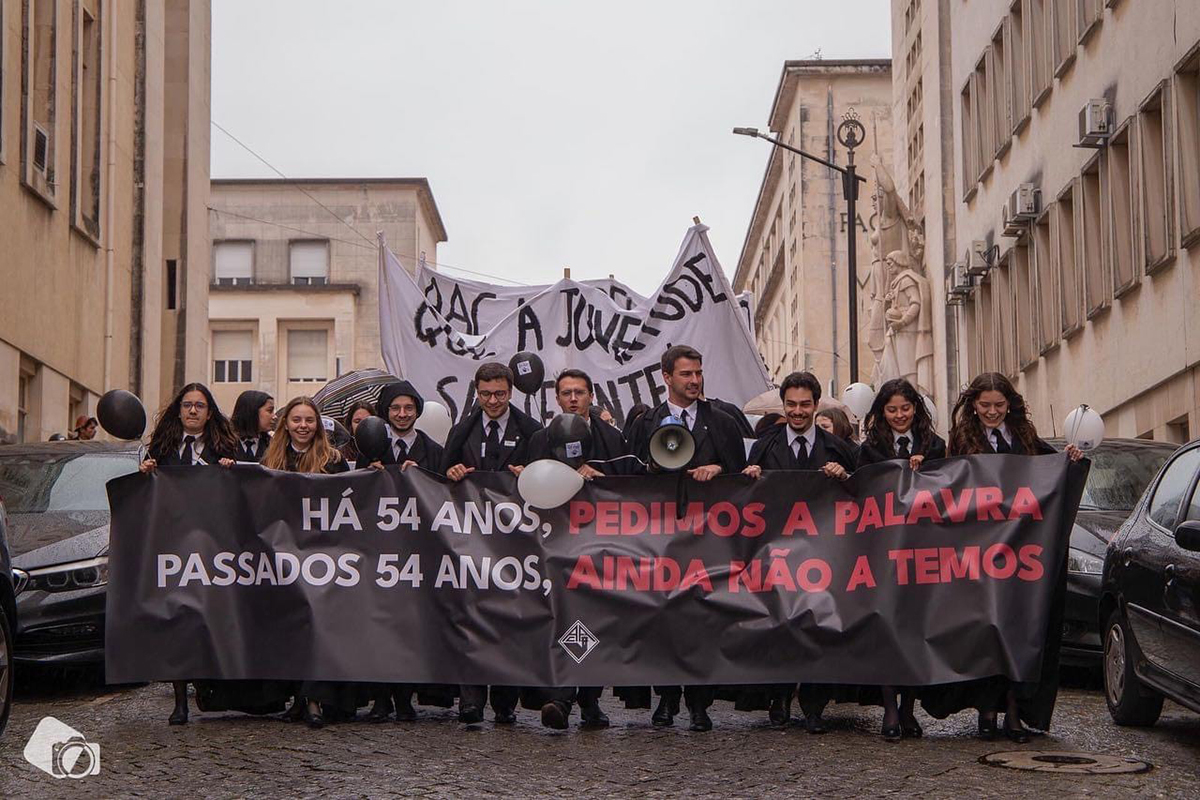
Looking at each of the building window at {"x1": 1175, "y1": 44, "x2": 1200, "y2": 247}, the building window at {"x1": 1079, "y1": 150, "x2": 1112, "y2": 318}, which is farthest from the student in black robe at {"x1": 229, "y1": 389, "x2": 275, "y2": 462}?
the building window at {"x1": 1079, "y1": 150, "x2": 1112, "y2": 318}

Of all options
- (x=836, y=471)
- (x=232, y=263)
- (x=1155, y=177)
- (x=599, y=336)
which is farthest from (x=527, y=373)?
(x=232, y=263)

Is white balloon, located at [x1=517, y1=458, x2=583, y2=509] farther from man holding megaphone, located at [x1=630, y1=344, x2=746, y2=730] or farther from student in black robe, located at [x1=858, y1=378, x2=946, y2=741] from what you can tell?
student in black robe, located at [x1=858, y1=378, x2=946, y2=741]

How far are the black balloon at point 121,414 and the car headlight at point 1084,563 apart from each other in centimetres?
565

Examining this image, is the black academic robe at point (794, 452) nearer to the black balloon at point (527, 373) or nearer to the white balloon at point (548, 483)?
the white balloon at point (548, 483)

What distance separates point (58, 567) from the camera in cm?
1206

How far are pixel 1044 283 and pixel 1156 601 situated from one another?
22991 millimetres

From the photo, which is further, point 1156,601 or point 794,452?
point 794,452

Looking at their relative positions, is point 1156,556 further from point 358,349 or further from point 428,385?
point 358,349

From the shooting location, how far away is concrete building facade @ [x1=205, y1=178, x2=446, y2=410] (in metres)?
82.8

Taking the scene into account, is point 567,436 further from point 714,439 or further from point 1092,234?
point 1092,234

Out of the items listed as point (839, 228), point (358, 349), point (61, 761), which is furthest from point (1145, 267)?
point (358, 349)

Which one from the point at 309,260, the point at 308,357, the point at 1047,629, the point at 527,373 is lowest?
the point at 1047,629

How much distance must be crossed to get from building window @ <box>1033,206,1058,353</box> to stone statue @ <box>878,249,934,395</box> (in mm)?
10292
